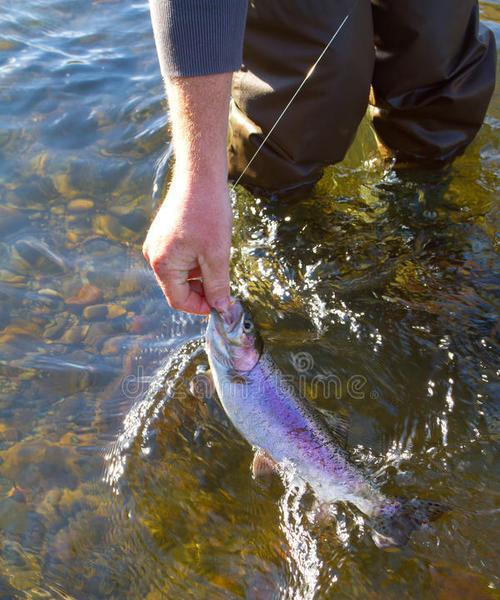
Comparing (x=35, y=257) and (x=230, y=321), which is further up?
(x=35, y=257)

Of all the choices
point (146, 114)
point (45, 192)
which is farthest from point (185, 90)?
point (146, 114)

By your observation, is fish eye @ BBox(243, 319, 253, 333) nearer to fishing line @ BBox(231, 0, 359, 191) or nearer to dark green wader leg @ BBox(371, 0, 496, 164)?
fishing line @ BBox(231, 0, 359, 191)

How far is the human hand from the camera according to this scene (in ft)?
7.73

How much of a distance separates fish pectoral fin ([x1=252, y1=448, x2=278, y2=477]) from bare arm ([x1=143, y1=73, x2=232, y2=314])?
1221mm

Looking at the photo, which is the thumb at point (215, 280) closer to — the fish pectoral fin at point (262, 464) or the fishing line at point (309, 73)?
the fish pectoral fin at point (262, 464)

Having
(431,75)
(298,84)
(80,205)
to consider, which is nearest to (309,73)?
(298,84)

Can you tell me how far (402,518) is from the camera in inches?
118

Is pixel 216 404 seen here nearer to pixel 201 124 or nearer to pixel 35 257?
pixel 201 124

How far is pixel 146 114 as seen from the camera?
20.6ft

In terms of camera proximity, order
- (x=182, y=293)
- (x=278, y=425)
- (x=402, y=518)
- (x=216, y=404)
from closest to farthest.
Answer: (x=182, y=293), (x=402, y=518), (x=278, y=425), (x=216, y=404)

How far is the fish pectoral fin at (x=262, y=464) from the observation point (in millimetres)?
3252

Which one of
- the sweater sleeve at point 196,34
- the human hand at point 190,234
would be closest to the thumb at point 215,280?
the human hand at point 190,234

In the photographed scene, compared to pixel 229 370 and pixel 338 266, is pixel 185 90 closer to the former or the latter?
pixel 229 370

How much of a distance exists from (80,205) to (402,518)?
11.6 ft
